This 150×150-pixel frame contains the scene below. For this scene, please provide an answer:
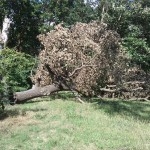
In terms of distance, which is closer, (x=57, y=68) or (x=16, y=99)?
(x=16, y=99)

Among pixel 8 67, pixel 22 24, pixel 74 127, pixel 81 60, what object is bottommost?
pixel 74 127

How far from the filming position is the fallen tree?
15.4 metres

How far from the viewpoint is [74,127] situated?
33.0 ft

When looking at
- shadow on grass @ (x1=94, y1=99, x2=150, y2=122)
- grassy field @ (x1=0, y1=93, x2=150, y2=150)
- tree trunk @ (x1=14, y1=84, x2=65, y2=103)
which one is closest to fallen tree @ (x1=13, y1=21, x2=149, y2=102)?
tree trunk @ (x1=14, y1=84, x2=65, y2=103)

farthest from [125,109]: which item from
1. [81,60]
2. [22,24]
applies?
[22,24]

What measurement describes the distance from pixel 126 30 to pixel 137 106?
1139 centimetres

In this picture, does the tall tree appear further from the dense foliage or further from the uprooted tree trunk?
the dense foliage

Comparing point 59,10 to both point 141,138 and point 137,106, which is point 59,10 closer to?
point 137,106

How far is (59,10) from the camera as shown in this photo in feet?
90.2

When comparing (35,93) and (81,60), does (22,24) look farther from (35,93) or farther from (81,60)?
(35,93)

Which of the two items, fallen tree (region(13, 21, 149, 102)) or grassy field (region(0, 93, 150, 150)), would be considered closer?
grassy field (region(0, 93, 150, 150))

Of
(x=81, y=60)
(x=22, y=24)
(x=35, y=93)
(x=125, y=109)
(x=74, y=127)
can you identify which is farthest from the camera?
(x=22, y=24)

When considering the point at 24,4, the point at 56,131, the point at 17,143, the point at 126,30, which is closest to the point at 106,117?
the point at 56,131

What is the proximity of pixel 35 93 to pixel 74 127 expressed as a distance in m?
5.10
